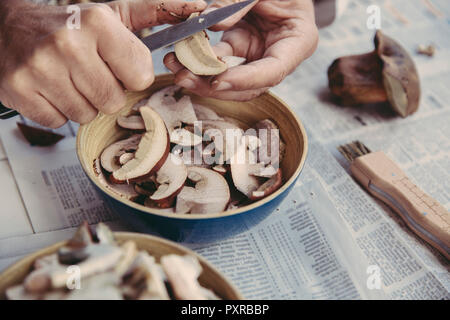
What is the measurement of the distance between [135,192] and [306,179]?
385mm

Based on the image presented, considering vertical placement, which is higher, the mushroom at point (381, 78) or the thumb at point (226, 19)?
the thumb at point (226, 19)

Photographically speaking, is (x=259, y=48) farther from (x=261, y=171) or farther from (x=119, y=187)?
(x=119, y=187)

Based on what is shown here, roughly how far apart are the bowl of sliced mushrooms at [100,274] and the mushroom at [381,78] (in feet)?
2.34

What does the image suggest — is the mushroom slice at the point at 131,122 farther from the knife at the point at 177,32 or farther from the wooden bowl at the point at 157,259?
the wooden bowl at the point at 157,259

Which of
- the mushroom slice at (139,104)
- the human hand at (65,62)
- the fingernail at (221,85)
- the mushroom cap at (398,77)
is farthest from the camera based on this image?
the mushroom cap at (398,77)

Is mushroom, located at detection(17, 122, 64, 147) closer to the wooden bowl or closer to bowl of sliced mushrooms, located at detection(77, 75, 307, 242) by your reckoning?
bowl of sliced mushrooms, located at detection(77, 75, 307, 242)

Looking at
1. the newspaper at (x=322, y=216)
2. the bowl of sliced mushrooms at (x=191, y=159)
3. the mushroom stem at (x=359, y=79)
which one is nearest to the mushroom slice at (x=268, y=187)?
the bowl of sliced mushrooms at (x=191, y=159)

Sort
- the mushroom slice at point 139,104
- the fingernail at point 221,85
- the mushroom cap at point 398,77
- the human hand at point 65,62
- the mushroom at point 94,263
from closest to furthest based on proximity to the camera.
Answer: the mushroom at point 94,263, the human hand at point 65,62, the fingernail at point 221,85, the mushroom slice at point 139,104, the mushroom cap at point 398,77

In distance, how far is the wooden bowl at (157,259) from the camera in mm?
470

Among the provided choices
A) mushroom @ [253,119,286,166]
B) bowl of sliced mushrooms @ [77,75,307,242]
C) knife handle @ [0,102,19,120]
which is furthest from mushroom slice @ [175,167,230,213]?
knife handle @ [0,102,19,120]

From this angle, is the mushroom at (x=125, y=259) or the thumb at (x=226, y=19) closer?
the mushroom at (x=125, y=259)

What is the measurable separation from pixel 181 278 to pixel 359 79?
0.77m

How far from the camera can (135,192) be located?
689mm

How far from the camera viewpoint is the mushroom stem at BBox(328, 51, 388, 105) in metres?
1.00
